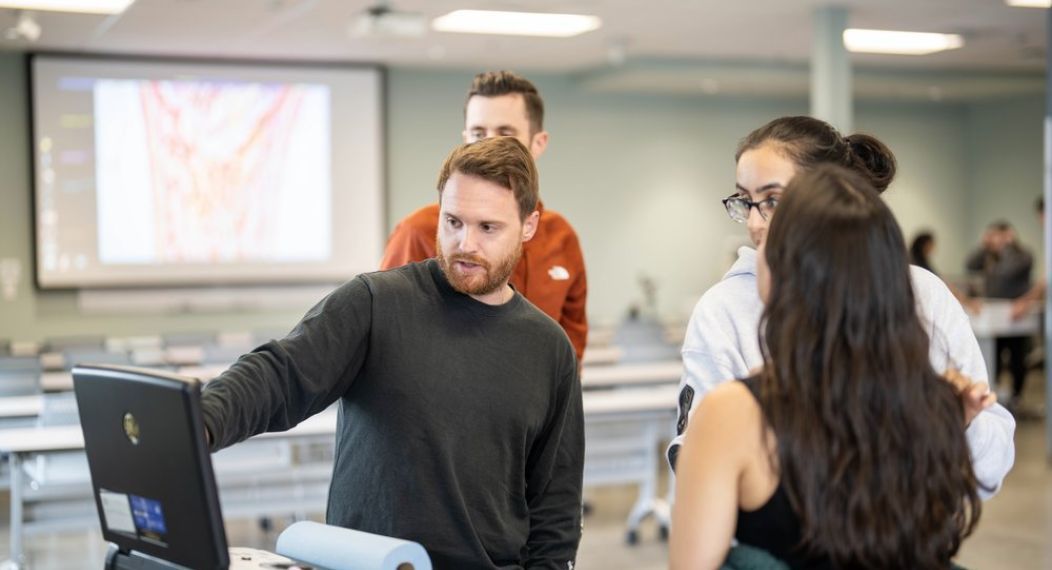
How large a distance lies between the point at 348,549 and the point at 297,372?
0.37m

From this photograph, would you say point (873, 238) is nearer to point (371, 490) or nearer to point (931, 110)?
point (371, 490)

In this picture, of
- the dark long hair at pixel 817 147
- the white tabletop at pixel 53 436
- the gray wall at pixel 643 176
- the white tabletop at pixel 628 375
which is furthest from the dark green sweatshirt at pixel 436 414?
the gray wall at pixel 643 176

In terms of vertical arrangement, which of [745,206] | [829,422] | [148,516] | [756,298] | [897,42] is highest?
[897,42]

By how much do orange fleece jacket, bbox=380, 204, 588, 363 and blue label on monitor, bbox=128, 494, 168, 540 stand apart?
138 centimetres

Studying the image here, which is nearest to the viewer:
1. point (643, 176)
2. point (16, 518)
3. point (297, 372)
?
point (297, 372)

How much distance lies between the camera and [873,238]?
154cm

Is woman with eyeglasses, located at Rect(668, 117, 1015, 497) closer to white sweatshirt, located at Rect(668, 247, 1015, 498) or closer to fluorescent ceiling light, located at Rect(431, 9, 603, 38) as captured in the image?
white sweatshirt, located at Rect(668, 247, 1015, 498)

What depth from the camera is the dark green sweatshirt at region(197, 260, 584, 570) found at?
6.79ft

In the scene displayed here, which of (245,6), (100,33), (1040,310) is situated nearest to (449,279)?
(245,6)

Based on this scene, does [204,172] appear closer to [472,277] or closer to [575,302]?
[575,302]

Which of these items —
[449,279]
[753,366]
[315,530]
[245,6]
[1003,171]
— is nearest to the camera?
[315,530]

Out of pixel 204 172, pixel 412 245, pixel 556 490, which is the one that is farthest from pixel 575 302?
pixel 204 172

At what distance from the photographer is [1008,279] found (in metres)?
11.4

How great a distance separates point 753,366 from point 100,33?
29.9 ft
